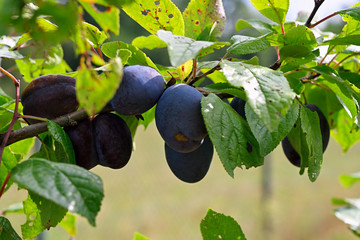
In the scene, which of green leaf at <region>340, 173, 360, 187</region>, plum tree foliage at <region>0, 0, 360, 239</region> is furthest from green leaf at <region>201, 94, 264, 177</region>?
green leaf at <region>340, 173, 360, 187</region>

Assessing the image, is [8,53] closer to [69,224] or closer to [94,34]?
[94,34]

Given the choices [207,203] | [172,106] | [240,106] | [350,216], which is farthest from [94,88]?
[207,203]

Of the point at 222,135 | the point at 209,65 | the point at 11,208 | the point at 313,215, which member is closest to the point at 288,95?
the point at 222,135

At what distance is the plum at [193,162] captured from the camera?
55 centimetres

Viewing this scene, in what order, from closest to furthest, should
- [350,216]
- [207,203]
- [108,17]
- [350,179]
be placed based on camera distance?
[108,17] → [350,216] → [350,179] → [207,203]

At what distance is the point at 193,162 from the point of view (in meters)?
0.55

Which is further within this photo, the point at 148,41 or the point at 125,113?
the point at 148,41

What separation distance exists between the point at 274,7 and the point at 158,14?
0.54 feet

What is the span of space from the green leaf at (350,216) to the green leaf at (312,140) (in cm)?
42

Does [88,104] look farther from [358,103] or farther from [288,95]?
[358,103]

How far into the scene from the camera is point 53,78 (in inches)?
19.8

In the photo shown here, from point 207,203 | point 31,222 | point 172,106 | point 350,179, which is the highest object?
point 172,106

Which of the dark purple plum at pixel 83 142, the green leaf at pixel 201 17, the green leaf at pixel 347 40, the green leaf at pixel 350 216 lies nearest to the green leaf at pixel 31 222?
the dark purple plum at pixel 83 142

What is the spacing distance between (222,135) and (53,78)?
0.76ft
